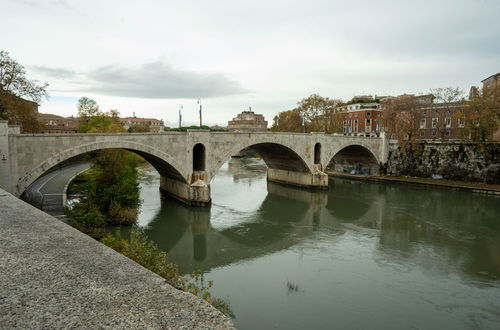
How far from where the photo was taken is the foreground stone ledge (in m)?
2.96

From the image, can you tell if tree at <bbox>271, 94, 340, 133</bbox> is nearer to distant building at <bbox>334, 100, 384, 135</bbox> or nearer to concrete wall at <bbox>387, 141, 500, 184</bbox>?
distant building at <bbox>334, 100, 384, 135</bbox>

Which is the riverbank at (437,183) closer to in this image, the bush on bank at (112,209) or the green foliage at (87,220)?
the bush on bank at (112,209)

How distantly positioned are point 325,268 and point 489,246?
28.6 feet

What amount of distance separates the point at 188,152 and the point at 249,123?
80.9 meters

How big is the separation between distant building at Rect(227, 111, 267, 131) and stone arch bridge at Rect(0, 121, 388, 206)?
64874 mm

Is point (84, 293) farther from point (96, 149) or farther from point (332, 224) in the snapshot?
point (332, 224)

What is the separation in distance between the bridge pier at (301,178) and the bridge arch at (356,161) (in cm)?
777

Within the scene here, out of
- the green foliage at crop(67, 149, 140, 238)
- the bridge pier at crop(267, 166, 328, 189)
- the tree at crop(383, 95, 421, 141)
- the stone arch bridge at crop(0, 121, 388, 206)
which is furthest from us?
the tree at crop(383, 95, 421, 141)

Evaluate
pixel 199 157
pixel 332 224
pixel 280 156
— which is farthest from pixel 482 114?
pixel 199 157

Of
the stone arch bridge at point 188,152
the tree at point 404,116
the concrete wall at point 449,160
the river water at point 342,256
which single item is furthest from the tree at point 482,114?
the stone arch bridge at point 188,152

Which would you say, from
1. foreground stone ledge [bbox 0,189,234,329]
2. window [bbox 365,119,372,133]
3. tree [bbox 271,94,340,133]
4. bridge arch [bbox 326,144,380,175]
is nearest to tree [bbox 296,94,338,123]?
tree [bbox 271,94,340,133]

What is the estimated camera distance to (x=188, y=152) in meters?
21.6

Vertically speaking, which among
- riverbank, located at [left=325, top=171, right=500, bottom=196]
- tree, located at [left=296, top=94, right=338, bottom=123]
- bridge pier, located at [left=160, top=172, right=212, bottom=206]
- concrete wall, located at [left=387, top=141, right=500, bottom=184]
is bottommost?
riverbank, located at [left=325, top=171, right=500, bottom=196]

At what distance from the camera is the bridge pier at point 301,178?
1174 inches
